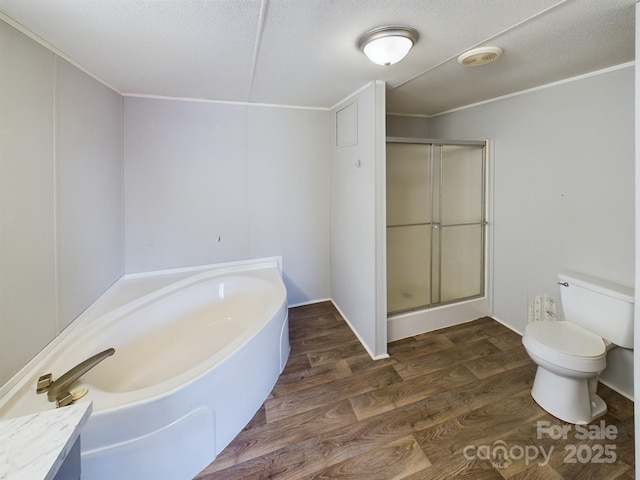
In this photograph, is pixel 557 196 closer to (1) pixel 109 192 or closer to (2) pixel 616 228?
(2) pixel 616 228

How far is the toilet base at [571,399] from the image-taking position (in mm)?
1627

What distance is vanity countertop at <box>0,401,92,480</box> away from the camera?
1.65 feet

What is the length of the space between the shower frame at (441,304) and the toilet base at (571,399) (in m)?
0.96

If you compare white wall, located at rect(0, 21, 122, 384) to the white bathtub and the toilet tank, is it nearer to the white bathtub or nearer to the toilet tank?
the white bathtub

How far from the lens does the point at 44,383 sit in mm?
1232

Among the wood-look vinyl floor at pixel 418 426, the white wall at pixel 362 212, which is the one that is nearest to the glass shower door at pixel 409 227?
the white wall at pixel 362 212

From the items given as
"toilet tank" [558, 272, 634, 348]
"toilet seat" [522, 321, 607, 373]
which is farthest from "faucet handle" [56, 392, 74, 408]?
"toilet tank" [558, 272, 634, 348]

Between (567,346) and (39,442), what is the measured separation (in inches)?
92.4

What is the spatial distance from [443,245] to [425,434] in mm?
1733

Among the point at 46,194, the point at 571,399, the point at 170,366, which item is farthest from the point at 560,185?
the point at 46,194

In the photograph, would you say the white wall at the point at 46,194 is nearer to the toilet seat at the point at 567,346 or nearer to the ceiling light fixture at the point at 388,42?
the ceiling light fixture at the point at 388,42

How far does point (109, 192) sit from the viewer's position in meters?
2.15

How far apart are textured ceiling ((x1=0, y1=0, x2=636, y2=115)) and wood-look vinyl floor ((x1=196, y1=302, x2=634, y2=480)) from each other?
212 centimetres

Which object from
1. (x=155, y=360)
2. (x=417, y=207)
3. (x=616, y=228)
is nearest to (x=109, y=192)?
(x=155, y=360)
